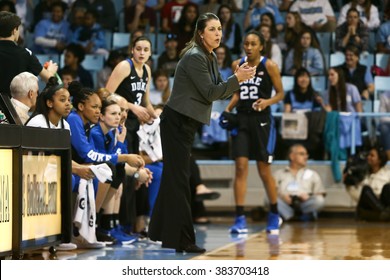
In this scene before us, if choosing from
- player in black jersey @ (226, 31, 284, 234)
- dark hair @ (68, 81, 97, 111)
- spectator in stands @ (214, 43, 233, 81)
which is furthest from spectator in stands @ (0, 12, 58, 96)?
spectator in stands @ (214, 43, 233, 81)

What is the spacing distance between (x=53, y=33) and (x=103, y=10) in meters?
0.84

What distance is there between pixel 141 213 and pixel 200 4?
6.36 metres

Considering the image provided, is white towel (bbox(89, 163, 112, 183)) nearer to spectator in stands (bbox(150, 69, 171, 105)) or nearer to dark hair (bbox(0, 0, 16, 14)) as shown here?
spectator in stands (bbox(150, 69, 171, 105))

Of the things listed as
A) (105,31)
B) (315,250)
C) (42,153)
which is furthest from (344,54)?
(42,153)

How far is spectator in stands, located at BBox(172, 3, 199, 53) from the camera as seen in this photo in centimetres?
1485

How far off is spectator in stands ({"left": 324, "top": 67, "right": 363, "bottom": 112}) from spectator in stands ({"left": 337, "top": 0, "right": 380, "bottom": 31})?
1.37 meters

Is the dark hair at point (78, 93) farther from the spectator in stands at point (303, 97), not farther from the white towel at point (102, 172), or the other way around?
the spectator in stands at point (303, 97)

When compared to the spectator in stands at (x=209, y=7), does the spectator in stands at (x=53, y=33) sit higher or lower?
lower

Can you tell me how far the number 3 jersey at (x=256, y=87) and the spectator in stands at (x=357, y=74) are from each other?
142 inches

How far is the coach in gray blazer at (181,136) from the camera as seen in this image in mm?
7586

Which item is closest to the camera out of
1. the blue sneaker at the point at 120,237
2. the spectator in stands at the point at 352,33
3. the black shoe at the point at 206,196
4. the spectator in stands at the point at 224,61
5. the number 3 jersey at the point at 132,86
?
the blue sneaker at the point at 120,237

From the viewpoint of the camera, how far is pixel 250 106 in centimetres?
1045

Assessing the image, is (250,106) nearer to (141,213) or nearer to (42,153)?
(141,213)

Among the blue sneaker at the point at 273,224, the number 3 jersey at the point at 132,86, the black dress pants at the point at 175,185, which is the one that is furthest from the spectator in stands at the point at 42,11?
the black dress pants at the point at 175,185
